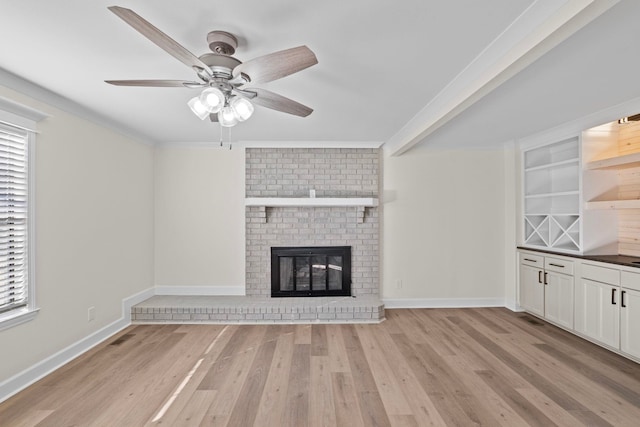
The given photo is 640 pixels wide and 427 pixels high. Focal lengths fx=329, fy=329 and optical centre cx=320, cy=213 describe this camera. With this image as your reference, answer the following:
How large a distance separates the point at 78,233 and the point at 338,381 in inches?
111

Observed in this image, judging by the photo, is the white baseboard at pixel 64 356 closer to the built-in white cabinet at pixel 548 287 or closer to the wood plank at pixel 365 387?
the wood plank at pixel 365 387

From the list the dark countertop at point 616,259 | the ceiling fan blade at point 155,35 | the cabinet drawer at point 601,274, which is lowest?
the cabinet drawer at point 601,274

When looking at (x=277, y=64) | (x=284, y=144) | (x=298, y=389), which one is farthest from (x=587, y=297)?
(x=284, y=144)

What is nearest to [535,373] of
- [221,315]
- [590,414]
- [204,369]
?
[590,414]

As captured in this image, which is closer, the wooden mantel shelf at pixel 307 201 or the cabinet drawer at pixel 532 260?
the cabinet drawer at pixel 532 260

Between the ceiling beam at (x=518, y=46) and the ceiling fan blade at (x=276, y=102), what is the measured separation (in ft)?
3.82

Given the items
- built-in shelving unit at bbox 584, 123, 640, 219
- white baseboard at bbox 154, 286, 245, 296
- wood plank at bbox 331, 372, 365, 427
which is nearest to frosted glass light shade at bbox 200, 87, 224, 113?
wood plank at bbox 331, 372, 365, 427

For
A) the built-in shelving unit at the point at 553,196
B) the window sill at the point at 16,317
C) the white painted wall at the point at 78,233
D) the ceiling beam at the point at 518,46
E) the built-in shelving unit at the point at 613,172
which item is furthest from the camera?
the built-in shelving unit at the point at 553,196

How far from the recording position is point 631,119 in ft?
10.7

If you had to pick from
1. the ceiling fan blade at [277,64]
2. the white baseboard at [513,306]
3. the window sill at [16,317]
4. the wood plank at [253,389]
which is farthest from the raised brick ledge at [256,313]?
the ceiling fan blade at [277,64]

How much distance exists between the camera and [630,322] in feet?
9.75

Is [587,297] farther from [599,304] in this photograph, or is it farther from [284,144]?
[284,144]

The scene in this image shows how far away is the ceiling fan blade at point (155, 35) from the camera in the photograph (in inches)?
51.2

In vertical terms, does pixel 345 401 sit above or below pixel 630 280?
below
